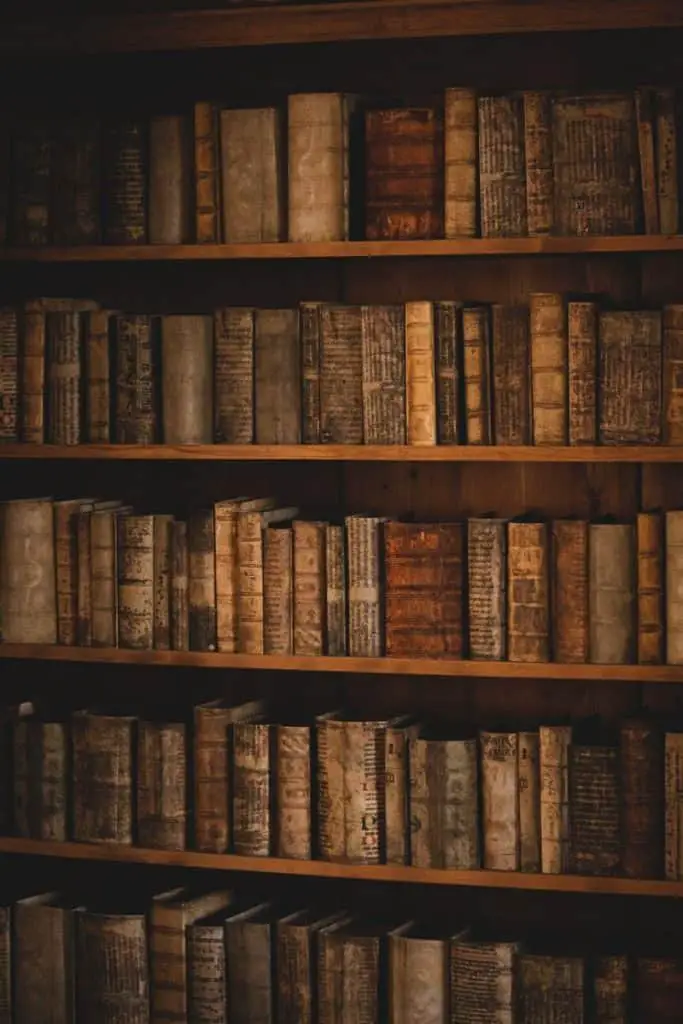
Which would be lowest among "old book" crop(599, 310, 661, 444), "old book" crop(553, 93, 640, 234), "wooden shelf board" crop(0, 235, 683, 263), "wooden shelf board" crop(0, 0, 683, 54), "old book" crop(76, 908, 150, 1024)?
"old book" crop(76, 908, 150, 1024)

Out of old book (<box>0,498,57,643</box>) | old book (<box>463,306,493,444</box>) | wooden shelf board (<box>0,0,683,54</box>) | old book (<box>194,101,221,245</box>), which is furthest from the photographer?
old book (<box>0,498,57,643</box>)

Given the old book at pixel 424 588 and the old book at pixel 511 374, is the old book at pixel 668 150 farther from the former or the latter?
the old book at pixel 424 588

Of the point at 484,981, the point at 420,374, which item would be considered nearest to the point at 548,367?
the point at 420,374

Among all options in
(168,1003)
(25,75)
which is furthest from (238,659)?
(25,75)

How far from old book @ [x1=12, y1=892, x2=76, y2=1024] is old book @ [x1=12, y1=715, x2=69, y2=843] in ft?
0.44

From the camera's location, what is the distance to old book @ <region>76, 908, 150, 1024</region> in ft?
10.0

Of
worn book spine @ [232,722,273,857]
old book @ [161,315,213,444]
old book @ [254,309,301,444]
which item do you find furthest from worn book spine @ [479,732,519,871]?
old book @ [161,315,213,444]

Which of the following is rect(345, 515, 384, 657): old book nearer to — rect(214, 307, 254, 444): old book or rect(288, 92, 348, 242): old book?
rect(214, 307, 254, 444): old book

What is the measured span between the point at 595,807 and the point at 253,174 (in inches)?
46.3

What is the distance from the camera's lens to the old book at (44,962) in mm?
3115

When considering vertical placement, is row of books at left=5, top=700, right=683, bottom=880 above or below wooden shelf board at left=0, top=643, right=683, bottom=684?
below

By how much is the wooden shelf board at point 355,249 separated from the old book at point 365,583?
0.44 meters

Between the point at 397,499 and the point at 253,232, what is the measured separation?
0.54 m

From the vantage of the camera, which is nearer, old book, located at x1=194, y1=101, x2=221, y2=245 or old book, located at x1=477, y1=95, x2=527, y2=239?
old book, located at x1=477, y1=95, x2=527, y2=239
